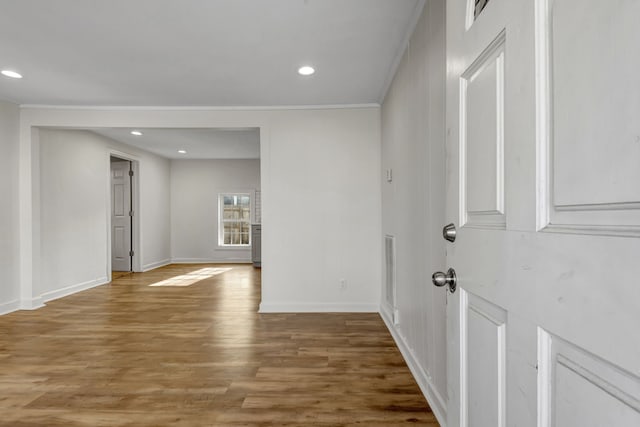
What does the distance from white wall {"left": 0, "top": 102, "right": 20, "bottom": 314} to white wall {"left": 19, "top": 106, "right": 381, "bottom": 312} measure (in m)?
2.83

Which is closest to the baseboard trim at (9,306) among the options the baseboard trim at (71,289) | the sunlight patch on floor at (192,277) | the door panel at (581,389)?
the baseboard trim at (71,289)

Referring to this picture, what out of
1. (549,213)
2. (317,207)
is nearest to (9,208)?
(317,207)

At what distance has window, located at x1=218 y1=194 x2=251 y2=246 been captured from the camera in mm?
8500

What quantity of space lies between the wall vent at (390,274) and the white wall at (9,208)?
13.9 feet

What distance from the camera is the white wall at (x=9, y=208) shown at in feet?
13.0

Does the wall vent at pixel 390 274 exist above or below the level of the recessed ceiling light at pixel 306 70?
below

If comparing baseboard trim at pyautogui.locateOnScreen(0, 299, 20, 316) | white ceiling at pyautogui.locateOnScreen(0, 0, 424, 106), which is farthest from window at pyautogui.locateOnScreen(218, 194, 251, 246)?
white ceiling at pyautogui.locateOnScreen(0, 0, 424, 106)

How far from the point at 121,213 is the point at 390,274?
591cm

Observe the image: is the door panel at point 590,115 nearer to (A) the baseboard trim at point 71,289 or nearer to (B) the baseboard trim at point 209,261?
(A) the baseboard trim at point 71,289

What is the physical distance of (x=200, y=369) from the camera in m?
2.54

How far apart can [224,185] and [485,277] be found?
8041 millimetres

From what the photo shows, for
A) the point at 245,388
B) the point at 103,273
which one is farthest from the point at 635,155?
the point at 103,273

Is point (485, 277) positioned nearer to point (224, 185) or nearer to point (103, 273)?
point (103, 273)

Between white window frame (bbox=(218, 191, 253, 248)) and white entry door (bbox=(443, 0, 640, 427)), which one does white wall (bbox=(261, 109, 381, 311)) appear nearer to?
white entry door (bbox=(443, 0, 640, 427))
